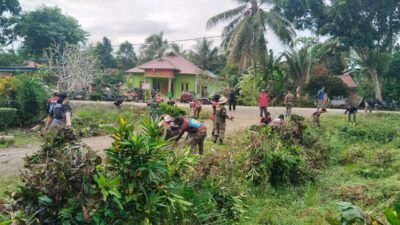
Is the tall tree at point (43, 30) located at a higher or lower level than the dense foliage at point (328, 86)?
higher

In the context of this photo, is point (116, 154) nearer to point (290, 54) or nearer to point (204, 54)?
point (290, 54)

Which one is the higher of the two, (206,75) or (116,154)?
(206,75)

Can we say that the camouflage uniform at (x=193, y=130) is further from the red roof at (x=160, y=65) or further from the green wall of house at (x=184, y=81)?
the green wall of house at (x=184, y=81)

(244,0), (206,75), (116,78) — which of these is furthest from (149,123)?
(116,78)

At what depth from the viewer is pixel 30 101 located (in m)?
18.1

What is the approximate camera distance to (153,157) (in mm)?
4129

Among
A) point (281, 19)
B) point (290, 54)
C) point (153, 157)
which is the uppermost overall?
point (281, 19)

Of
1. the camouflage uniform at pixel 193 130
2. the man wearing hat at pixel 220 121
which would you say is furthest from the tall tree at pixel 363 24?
the camouflage uniform at pixel 193 130

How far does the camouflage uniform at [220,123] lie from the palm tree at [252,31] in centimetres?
1452

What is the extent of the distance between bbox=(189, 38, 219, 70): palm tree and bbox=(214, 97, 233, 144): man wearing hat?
29151 mm

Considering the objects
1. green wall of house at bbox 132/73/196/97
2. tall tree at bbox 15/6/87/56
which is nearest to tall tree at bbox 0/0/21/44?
tall tree at bbox 15/6/87/56

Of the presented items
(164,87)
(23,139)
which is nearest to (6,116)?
(23,139)

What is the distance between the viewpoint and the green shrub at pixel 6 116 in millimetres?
16752

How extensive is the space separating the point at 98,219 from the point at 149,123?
1190 mm
